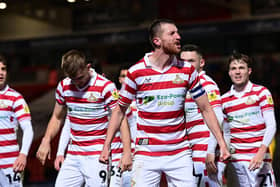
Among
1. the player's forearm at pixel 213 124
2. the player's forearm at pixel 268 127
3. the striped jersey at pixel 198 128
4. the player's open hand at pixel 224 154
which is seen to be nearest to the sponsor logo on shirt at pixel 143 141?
the player's forearm at pixel 213 124

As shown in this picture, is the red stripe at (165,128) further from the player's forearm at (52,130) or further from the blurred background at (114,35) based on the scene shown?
the blurred background at (114,35)

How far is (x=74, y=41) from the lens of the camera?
18078mm

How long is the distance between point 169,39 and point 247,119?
205cm

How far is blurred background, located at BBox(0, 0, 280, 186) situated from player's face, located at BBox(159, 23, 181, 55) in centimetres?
793

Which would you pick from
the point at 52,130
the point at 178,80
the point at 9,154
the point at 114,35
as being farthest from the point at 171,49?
the point at 114,35

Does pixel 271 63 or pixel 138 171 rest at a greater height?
pixel 271 63

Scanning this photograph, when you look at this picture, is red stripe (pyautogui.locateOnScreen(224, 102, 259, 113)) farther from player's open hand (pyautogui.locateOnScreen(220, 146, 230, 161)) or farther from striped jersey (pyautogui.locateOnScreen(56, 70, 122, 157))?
player's open hand (pyautogui.locateOnScreen(220, 146, 230, 161))

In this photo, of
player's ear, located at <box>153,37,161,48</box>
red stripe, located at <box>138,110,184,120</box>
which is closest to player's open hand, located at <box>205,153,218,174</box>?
red stripe, located at <box>138,110,184,120</box>

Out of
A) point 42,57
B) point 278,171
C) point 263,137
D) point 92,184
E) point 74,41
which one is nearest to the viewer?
point 92,184

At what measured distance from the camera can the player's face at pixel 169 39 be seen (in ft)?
17.5

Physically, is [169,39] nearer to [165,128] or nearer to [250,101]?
[165,128]

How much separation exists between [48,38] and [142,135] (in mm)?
13565

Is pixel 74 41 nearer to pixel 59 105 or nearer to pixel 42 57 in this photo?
pixel 42 57

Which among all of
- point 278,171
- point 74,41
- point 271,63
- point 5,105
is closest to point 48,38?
point 74,41
